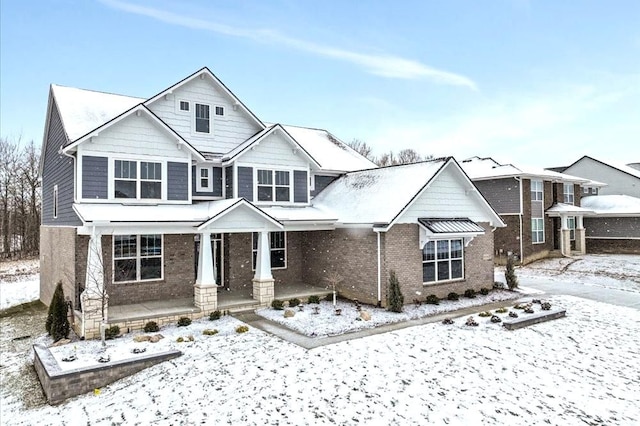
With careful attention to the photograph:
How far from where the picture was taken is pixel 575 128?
1272 inches

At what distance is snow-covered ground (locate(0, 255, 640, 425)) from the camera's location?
7.66m

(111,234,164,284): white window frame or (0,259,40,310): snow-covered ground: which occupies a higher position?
(111,234,164,284): white window frame

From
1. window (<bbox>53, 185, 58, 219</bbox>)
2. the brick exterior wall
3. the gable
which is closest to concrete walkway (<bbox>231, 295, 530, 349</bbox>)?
the gable

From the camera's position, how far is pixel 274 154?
17.8 m

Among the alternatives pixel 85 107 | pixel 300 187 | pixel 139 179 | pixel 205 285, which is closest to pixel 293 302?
pixel 205 285

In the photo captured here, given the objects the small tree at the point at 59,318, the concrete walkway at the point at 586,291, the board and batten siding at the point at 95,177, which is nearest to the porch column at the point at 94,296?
the small tree at the point at 59,318

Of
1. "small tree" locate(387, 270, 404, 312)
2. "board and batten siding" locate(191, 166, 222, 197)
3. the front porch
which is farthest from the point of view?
"board and batten siding" locate(191, 166, 222, 197)

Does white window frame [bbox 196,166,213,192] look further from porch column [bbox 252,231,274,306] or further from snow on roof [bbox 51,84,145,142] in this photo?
snow on roof [bbox 51,84,145,142]

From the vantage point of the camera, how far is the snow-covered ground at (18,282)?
2031 centimetres

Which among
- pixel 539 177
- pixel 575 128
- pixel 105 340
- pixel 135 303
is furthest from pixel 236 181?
pixel 575 128

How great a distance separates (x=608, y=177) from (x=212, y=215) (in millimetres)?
39681

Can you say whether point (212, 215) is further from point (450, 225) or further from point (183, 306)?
point (450, 225)

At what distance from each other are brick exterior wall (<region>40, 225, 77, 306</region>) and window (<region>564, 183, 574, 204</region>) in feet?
111

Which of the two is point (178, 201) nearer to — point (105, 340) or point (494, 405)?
point (105, 340)
